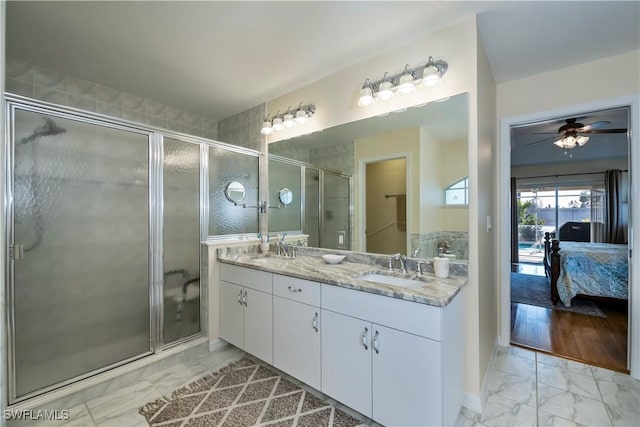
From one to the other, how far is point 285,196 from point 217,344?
1559mm

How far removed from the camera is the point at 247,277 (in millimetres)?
2277

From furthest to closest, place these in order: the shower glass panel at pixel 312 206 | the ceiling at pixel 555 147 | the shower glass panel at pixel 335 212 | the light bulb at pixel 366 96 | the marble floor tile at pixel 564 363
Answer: the ceiling at pixel 555 147 < the shower glass panel at pixel 312 206 < the shower glass panel at pixel 335 212 < the marble floor tile at pixel 564 363 < the light bulb at pixel 366 96

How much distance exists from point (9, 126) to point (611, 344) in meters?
4.93

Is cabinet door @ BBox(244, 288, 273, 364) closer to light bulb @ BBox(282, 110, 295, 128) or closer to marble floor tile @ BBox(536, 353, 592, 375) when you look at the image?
light bulb @ BBox(282, 110, 295, 128)

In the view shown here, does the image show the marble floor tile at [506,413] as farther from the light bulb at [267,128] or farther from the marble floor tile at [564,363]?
the light bulb at [267,128]

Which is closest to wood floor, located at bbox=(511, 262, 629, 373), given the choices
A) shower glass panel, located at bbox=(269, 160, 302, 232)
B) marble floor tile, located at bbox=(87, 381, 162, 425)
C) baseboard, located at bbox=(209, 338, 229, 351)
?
shower glass panel, located at bbox=(269, 160, 302, 232)

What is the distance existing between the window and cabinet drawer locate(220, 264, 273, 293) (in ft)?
4.59

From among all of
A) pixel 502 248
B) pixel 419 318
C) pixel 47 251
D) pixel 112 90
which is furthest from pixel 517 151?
pixel 47 251

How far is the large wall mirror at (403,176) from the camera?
187cm

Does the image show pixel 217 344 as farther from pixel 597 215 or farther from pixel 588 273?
pixel 597 215

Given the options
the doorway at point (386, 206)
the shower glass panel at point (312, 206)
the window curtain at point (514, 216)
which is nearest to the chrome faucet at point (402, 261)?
the doorway at point (386, 206)

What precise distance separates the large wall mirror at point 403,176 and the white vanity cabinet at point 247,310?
738 mm

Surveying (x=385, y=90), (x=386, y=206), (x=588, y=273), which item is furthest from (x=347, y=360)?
(x=588, y=273)

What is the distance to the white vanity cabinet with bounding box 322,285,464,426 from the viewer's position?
1376 mm
